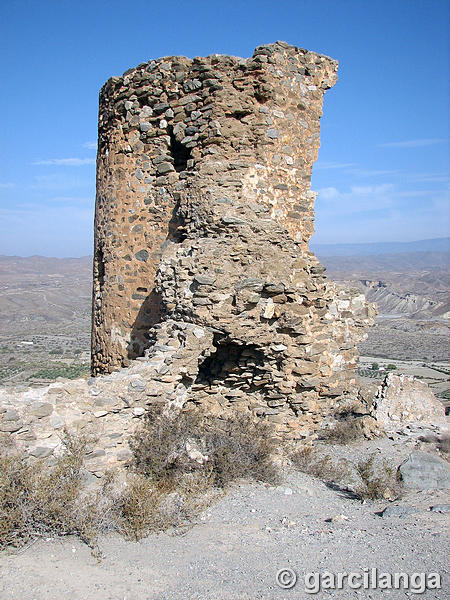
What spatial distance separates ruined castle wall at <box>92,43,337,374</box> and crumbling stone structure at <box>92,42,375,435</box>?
19 mm

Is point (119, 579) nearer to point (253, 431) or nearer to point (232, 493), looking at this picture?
point (232, 493)

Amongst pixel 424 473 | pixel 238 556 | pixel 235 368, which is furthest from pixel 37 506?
pixel 424 473

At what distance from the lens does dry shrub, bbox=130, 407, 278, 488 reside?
16.9 ft

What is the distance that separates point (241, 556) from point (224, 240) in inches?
146

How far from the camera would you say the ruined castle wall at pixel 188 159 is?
6691 millimetres

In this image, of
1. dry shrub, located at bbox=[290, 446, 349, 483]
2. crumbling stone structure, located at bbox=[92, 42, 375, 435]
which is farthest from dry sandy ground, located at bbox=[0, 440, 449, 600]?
crumbling stone structure, located at bbox=[92, 42, 375, 435]

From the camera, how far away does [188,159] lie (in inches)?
277

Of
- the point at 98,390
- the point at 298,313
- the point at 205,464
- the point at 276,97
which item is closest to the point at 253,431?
the point at 205,464

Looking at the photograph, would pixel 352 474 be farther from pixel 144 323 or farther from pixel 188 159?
pixel 188 159

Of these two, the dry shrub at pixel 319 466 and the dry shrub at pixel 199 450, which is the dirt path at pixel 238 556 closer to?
the dry shrub at pixel 199 450

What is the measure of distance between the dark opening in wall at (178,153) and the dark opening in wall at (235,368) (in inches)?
109

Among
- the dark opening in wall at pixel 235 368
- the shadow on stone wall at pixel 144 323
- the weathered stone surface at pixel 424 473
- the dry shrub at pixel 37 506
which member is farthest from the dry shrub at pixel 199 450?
the weathered stone surface at pixel 424 473

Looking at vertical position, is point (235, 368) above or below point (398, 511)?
above

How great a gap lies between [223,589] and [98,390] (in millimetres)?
2351
